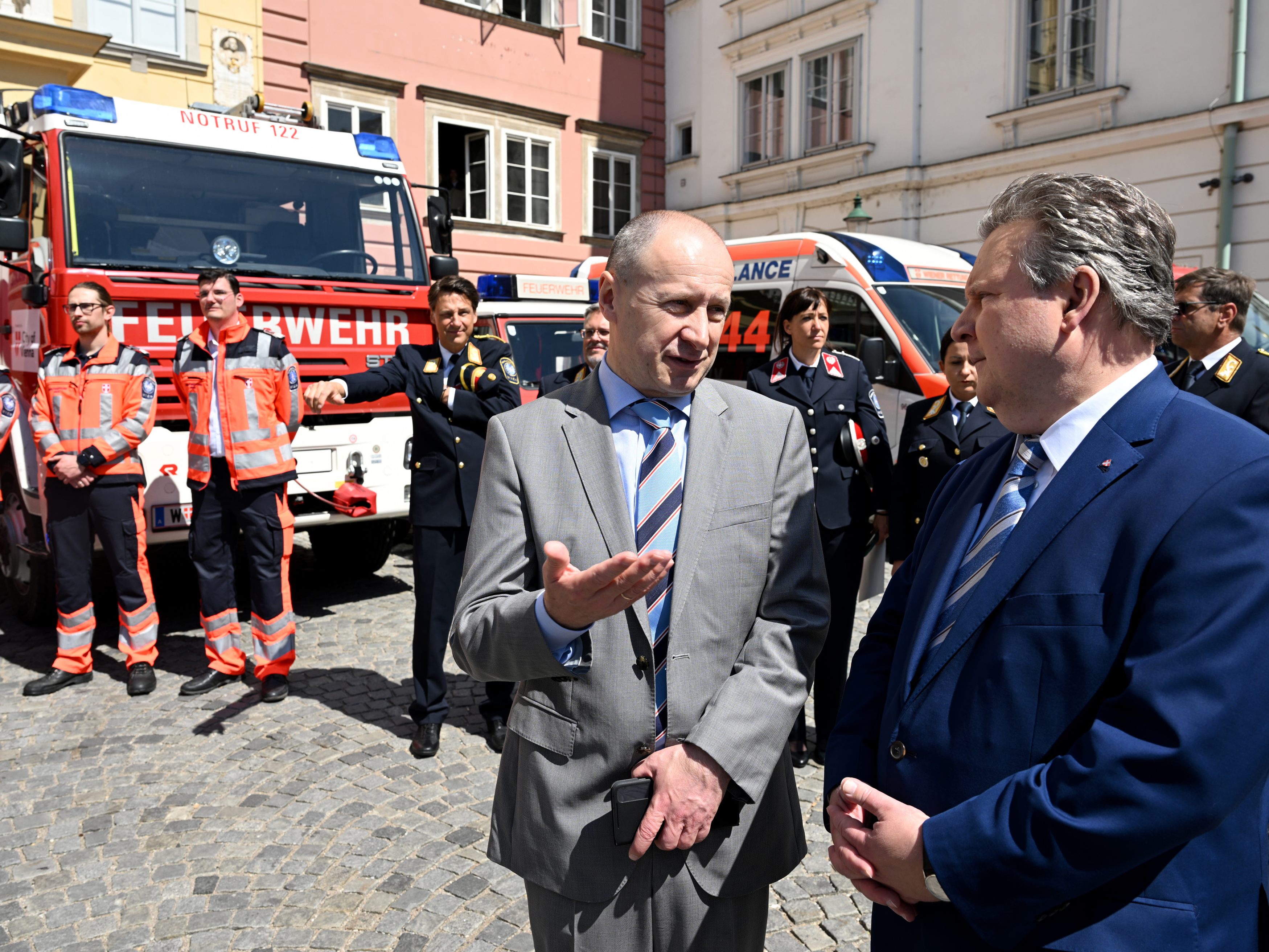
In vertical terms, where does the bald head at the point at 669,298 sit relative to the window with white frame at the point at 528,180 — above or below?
below

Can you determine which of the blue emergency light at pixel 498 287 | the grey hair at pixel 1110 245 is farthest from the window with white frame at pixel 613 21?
the grey hair at pixel 1110 245

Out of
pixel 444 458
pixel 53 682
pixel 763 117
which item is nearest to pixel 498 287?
pixel 444 458

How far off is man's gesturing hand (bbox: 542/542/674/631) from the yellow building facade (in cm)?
1265

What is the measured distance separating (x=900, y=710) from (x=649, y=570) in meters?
0.50

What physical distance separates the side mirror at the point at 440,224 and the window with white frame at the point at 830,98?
1075cm

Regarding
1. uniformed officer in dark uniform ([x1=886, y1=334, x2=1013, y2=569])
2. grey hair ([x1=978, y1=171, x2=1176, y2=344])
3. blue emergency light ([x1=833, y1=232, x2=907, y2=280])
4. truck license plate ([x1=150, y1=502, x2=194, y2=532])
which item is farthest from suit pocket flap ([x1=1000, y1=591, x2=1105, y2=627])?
blue emergency light ([x1=833, y1=232, x2=907, y2=280])

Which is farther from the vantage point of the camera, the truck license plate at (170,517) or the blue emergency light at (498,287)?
the blue emergency light at (498,287)

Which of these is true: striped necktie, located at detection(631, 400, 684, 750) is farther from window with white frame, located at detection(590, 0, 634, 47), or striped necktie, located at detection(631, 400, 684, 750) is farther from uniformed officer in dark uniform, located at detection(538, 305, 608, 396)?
window with white frame, located at detection(590, 0, 634, 47)

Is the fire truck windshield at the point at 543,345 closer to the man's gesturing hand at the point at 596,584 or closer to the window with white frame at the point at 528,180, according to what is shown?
the man's gesturing hand at the point at 596,584

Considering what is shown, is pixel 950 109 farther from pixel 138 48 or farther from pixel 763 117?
pixel 138 48

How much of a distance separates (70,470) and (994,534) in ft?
16.6

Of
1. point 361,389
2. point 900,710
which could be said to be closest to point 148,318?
point 361,389

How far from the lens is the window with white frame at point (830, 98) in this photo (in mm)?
16391

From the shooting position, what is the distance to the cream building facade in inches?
474
